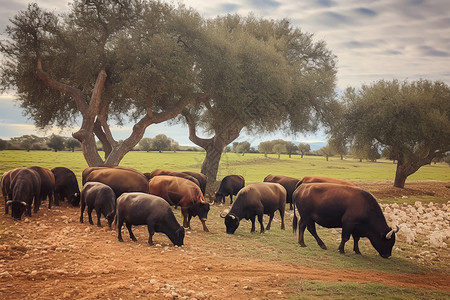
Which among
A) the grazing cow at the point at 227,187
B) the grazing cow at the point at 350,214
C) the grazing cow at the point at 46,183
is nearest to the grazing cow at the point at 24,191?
the grazing cow at the point at 46,183

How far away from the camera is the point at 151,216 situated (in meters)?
10.8

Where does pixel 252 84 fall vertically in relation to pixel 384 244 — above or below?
above

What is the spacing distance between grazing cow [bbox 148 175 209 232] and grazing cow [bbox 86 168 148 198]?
46cm

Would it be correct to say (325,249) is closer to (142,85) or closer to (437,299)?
(437,299)

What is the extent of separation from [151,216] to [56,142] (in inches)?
1652

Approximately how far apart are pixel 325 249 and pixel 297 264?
7.52ft

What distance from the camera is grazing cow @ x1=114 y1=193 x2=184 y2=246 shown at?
10758 millimetres

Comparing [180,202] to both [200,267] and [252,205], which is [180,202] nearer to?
[252,205]

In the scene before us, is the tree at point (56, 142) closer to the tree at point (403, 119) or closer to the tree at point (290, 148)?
the tree at point (403, 119)

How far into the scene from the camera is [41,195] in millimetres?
15625

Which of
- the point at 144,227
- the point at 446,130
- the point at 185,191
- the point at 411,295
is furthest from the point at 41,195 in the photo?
the point at 446,130

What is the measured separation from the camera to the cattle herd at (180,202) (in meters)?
10.8

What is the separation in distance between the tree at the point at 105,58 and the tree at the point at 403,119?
53.9ft

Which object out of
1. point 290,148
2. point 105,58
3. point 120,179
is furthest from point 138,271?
point 290,148
